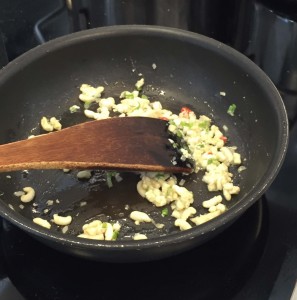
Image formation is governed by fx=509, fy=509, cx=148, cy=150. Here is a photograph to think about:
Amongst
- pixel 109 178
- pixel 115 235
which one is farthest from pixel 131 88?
pixel 115 235

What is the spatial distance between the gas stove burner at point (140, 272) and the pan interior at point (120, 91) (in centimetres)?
6

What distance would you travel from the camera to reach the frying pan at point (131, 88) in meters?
0.81

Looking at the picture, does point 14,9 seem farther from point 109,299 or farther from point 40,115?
point 109,299

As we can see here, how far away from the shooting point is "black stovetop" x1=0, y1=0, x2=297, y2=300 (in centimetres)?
70

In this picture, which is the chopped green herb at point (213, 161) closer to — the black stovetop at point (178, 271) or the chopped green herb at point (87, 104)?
the black stovetop at point (178, 271)

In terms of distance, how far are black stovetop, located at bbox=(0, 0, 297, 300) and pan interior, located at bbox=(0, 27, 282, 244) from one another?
0.19ft

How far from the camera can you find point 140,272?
2.36 ft

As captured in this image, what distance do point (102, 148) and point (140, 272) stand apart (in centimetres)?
21

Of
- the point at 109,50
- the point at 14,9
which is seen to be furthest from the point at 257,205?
the point at 14,9

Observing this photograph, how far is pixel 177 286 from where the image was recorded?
0.70 m

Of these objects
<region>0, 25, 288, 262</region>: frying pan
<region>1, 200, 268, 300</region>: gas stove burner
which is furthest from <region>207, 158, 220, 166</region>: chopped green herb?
<region>1, 200, 268, 300</region>: gas stove burner

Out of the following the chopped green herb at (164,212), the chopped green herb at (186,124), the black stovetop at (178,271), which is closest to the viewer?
the black stovetop at (178,271)

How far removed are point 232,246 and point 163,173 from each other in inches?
7.0

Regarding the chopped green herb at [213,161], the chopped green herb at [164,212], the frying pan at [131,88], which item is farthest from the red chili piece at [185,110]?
the chopped green herb at [164,212]
